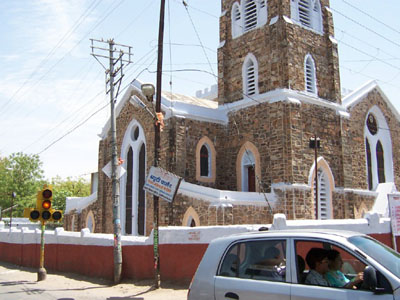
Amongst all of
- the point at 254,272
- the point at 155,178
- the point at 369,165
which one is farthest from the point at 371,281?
the point at 369,165

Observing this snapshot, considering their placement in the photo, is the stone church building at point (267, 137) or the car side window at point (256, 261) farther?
Result: the stone church building at point (267, 137)

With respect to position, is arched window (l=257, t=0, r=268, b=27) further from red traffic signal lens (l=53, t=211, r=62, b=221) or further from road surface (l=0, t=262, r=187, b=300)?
road surface (l=0, t=262, r=187, b=300)

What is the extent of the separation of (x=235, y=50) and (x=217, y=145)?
521cm

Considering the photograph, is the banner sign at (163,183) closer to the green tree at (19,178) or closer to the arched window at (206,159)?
the arched window at (206,159)

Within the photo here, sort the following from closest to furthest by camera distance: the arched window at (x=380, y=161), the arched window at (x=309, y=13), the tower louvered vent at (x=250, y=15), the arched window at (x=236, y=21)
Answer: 1. the arched window at (x=309, y=13)
2. the tower louvered vent at (x=250, y=15)
3. the arched window at (x=236, y=21)
4. the arched window at (x=380, y=161)

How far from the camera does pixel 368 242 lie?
503 centimetres

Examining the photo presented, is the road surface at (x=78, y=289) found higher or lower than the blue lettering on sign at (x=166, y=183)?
lower

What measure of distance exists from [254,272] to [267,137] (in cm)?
1508

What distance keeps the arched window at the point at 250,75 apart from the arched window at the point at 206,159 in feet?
10.7

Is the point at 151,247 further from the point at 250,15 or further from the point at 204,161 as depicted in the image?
the point at 250,15

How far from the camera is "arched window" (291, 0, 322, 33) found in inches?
863

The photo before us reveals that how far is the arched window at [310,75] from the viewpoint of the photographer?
21125 mm

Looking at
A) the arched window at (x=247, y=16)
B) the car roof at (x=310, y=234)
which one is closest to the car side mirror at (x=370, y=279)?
the car roof at (x=310, y=234)

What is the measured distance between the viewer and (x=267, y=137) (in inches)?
786
